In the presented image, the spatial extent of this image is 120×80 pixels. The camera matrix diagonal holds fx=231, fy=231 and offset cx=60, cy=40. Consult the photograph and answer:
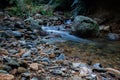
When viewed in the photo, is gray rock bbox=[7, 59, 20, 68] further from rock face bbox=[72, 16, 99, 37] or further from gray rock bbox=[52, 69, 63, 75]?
rock face bbox=[72, 16, 99, 37]

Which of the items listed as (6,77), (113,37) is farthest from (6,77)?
(113,37)

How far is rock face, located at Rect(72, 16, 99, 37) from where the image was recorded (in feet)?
28.4

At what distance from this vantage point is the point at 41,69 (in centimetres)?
397

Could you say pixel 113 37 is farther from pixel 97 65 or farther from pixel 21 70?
pixel 21 70

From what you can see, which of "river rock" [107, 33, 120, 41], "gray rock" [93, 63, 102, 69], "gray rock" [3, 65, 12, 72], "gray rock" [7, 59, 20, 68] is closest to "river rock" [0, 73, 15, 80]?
"gray rock" [3, 65, 12, 72]

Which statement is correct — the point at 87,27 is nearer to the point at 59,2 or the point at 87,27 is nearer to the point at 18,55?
the point at 18,55

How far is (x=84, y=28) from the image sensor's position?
28.5ft

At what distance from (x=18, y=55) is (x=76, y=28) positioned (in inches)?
174

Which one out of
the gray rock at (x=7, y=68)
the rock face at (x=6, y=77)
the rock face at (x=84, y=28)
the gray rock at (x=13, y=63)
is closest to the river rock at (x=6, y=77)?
the rock face at (x=6, y=77)

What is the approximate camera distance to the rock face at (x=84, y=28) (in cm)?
866

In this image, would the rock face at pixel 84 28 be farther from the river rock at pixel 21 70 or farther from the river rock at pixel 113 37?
the river rock at pixel 21 70

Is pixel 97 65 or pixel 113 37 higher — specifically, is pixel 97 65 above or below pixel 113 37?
below

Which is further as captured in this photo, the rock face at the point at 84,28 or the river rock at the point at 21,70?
the rock face at the point at 84,28

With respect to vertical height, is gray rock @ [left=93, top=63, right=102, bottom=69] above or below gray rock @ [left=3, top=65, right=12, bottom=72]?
below
